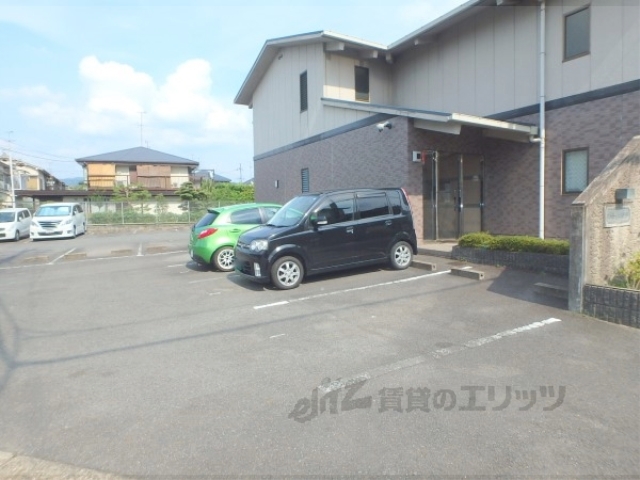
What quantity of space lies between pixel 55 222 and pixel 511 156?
60.1 ft

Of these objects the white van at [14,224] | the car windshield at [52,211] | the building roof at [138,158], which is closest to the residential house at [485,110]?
the car windshield at [52,211]

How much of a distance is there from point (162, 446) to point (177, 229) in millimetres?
23511

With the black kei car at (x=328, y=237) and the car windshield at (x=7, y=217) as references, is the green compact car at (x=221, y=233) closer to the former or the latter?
the black kei car at (x=328, y=237)

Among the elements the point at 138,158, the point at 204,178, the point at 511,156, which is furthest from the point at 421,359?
the point at 204,178

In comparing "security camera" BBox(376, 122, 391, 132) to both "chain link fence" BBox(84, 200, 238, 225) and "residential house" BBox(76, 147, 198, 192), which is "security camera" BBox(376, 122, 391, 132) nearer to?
"chain link fence" BBox(84, 200, 238, 225)

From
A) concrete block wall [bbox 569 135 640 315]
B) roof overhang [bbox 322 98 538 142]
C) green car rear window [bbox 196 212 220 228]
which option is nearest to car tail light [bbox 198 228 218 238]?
green car rear window [bbox 196 212 220 228]

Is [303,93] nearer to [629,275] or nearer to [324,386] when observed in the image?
[629,275]

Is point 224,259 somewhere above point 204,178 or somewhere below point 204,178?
below

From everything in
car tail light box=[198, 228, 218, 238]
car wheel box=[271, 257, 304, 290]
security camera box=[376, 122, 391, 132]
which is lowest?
car wheel box=[271, 257, 304, 290]

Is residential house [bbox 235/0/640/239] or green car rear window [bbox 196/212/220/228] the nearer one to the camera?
residential house [bbox 235/0/640/239]

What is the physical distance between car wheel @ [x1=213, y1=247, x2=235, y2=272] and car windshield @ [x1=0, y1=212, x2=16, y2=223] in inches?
601

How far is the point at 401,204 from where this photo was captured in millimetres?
9141

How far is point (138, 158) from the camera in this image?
44.3 m

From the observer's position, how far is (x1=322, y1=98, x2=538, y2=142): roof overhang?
9.91 meters
